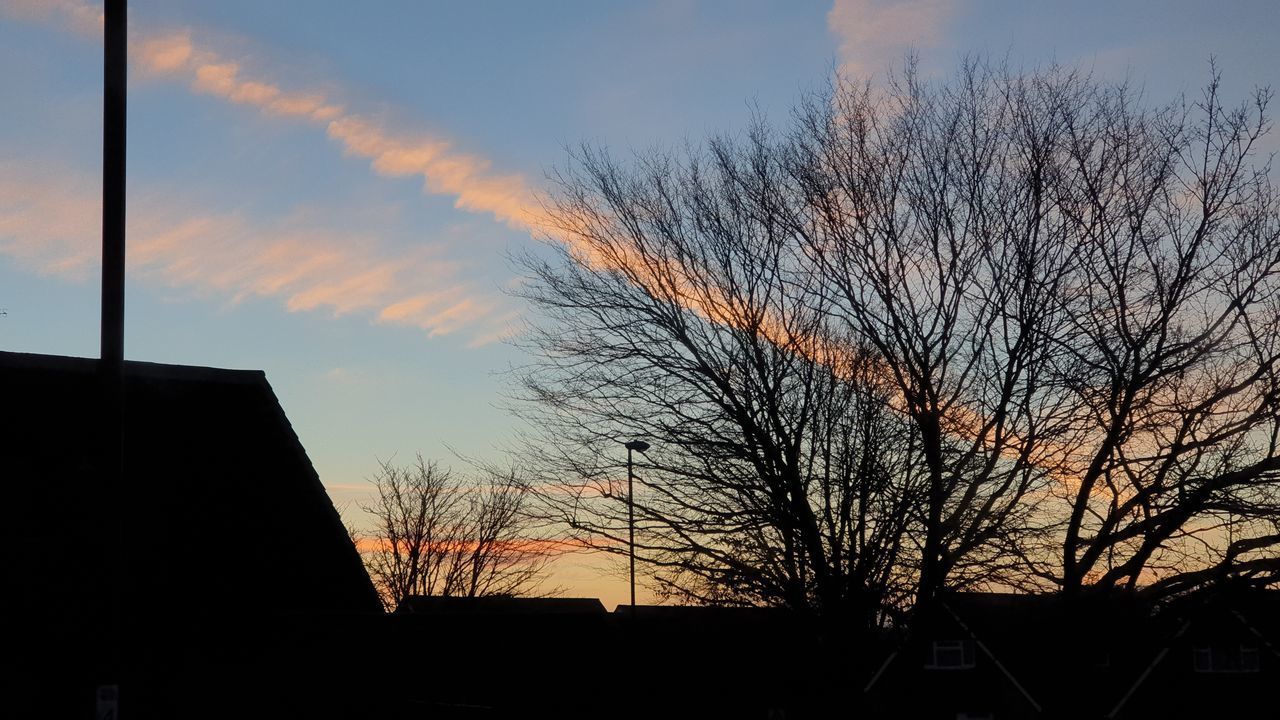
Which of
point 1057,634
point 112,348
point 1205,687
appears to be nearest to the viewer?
point 112,348

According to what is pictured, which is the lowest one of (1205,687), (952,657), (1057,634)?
(1205,687)

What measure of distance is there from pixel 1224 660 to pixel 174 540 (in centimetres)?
4389

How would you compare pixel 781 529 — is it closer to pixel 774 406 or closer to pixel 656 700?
pixel 774 406

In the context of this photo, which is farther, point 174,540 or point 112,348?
point 174,540

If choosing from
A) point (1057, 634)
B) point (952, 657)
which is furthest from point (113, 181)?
point (952, 657)

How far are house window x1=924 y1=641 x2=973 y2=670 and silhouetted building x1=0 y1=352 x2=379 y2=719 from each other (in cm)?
3922

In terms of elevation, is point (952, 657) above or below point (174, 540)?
below

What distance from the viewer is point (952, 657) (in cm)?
5022

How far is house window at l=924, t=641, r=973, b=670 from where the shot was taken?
49969mm

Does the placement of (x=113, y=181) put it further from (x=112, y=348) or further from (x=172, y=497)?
(x=172, y=497)

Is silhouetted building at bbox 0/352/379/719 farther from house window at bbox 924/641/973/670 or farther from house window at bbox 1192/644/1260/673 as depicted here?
house window at bbox 1192/644/1260/673

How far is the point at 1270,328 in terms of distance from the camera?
16.6 meters

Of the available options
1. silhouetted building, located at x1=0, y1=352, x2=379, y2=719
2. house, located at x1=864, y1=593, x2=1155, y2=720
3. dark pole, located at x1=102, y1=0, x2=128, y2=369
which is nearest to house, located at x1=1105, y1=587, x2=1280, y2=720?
house, located at x1=864, y1=593, x2=1155, y2=720

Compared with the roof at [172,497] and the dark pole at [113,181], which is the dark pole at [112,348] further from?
the roof at [172,497]
